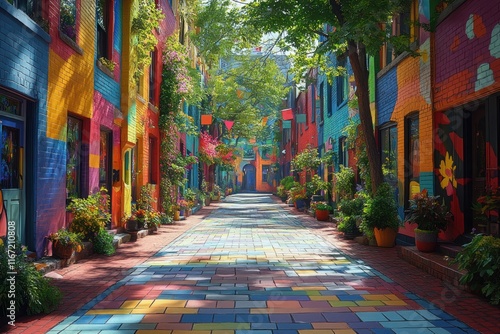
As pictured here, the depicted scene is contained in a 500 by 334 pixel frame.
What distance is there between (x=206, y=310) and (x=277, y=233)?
7499mm

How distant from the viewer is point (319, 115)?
21422 millimetres

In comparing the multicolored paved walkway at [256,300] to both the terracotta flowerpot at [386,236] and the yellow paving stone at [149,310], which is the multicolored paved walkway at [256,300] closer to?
the yellow paving stone at [149,310]

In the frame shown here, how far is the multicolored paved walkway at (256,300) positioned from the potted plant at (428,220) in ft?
3.50

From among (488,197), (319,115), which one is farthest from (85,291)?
(319,115)

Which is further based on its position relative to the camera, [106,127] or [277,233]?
[277,233]

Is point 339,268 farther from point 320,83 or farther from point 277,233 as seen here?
point 320,83

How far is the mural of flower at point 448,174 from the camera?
25.8ft

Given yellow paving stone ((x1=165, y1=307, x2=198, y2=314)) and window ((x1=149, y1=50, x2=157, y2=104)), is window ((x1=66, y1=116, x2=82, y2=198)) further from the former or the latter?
window ((x1=149, y1=50, x2=157, y2=104))

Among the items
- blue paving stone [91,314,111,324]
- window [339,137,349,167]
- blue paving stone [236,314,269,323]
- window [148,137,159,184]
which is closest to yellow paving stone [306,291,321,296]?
blue paving stone [236,314,269,323]

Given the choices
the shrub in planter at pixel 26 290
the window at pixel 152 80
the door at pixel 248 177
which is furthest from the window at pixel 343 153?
the door at pixel 248 177

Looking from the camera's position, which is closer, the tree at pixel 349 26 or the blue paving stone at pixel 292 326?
the blue paving stone at pixel 292 326

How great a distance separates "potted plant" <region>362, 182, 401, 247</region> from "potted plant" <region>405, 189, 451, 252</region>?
164cm

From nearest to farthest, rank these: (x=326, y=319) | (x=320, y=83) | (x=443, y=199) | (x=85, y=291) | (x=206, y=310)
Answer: (x=326, y=319)
(x=206, y=310)
(x=85, y=291)
(x=443, y=199)
(x=320, y=83)

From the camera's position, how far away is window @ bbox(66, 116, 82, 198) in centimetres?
848
